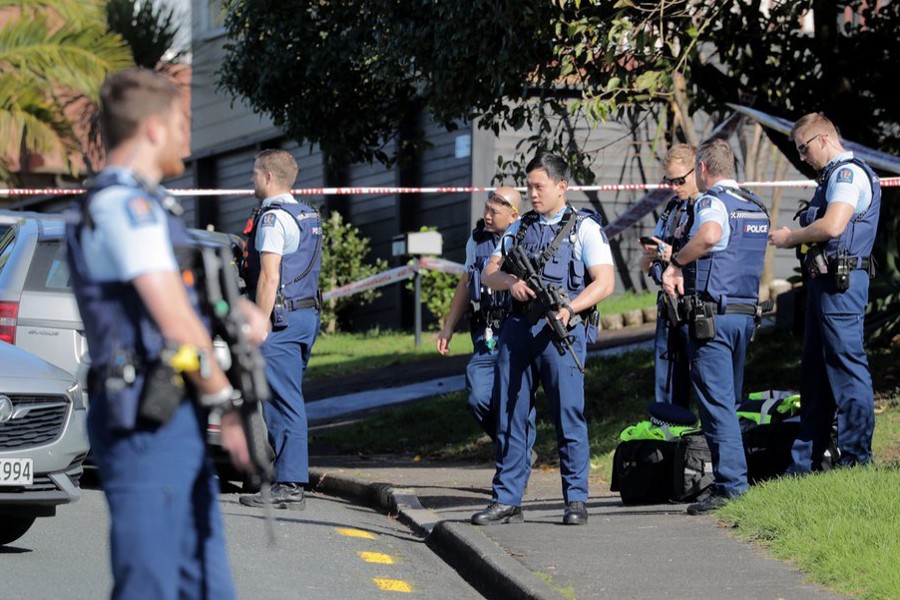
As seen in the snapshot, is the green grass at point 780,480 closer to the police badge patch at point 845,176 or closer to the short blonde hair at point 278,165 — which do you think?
the police badge patch at point 845,176

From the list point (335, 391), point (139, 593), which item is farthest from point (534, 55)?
point (139, 593)

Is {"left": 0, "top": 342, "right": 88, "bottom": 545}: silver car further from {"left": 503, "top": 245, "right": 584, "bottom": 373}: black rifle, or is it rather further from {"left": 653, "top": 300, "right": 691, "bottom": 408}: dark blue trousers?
{"left": 653, "top": 300, "right": 691, "bottom": 408}: dark blue trousers

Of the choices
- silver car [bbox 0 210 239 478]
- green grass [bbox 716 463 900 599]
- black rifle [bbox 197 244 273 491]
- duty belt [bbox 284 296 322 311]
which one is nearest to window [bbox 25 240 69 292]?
silver car [bbox 0 210 239 478]

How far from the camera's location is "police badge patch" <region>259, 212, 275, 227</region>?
895 centimetres

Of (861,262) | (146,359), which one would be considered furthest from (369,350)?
(146,359)

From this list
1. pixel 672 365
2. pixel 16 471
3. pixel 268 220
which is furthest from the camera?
pixel 672 365

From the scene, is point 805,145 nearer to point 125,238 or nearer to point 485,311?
point 485,311

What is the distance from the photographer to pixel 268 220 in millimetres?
8945

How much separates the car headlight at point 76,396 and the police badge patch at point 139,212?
12.8 feet

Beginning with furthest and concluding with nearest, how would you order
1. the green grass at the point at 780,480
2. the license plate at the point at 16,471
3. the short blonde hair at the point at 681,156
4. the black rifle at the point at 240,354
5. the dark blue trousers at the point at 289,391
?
the short blonde hair at the point at 681,156
the dark blue trousers at the point at 289,391
the license plate at the point at 16,471
the green grass at the point at 780,480
the black rifle at the point at 240,354

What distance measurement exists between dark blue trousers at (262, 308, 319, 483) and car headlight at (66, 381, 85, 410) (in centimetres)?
152

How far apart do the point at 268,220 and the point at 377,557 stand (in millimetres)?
2141

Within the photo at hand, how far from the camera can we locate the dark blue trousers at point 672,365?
9562 millimetres

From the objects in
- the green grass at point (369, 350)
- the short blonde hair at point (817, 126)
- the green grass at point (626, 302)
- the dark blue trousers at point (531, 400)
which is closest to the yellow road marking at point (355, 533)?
the dark blue trousers at point (531, 400)
